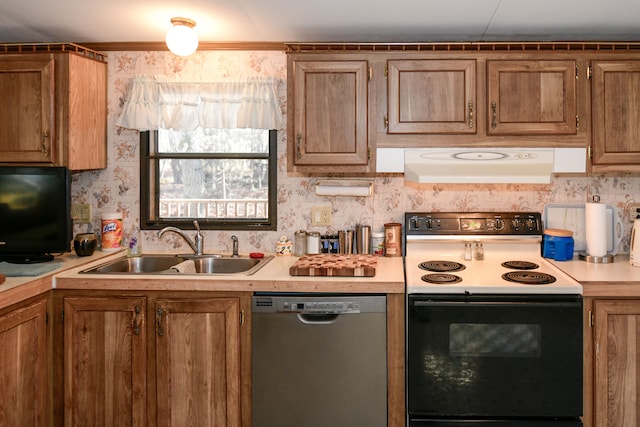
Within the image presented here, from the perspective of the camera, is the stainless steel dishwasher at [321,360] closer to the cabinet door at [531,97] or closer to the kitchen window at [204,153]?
the kitchen window at [204,153]

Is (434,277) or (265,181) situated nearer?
(434,277)

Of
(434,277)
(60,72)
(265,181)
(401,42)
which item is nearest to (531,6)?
(401,42)

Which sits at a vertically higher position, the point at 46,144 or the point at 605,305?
the point at 46,144

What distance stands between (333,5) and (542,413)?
208cm

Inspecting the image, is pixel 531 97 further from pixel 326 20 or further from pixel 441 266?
pixel 326 20

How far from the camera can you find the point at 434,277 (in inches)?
97.8

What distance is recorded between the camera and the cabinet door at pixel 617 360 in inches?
94.7

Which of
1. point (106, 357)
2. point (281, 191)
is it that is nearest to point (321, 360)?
point (106, 357)

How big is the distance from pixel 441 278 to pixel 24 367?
6.31 ft

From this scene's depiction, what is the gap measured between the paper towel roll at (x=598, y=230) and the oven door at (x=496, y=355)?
0.62 meters

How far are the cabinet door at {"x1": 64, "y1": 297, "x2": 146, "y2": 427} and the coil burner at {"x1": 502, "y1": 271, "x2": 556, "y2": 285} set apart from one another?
5.81 ft

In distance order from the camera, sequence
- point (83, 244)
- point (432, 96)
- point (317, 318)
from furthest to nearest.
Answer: point (83, 244) → point (432, 96) → point (317, 318)

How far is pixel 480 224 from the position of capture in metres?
3.00

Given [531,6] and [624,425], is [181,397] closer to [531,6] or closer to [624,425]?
[624,425]
